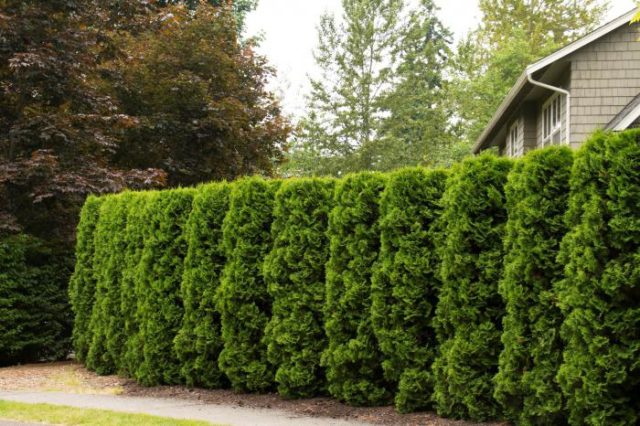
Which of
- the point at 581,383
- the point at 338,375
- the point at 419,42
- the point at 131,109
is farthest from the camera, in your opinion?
the point at 419,42

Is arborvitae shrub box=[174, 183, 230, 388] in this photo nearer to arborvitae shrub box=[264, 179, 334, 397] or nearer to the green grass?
arborvitae shrub box=[264, 179, 334, 397]

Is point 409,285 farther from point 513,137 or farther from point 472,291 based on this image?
point 513,137

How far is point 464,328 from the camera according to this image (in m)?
7.04

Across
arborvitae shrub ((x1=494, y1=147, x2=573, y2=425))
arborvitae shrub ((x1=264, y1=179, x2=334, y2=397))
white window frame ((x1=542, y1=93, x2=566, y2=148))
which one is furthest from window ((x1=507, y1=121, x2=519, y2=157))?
arborvitae shrub ((x1=494, y1=147, x2=573, y2=425))

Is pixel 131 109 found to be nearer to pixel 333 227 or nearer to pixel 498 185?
pixel 333 227

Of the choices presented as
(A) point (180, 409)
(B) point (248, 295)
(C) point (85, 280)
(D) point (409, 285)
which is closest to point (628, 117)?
(D) point (409, 285)

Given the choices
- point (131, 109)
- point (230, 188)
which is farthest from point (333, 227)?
point (131, 109)

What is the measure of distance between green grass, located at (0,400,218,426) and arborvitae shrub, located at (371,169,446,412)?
6.85 feet

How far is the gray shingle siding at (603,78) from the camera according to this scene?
14.7 metres

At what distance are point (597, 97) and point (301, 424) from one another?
407 inches

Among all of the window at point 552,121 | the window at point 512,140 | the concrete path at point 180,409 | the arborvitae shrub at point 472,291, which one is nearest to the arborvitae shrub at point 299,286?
the concrete path at point 180,409

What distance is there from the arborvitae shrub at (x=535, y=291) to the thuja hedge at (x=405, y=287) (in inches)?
0.5

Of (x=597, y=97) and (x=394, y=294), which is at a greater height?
(x=597, y=97)

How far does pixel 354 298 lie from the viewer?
8031 millimetres
